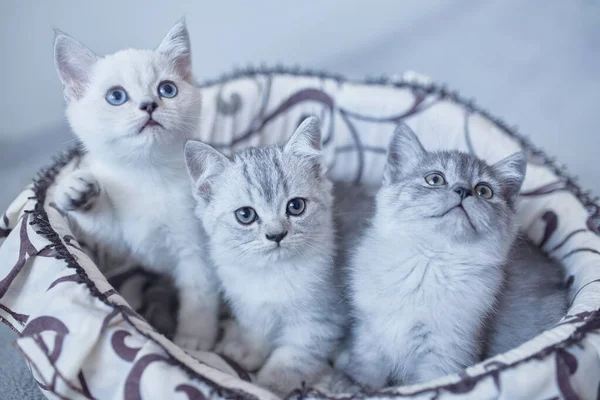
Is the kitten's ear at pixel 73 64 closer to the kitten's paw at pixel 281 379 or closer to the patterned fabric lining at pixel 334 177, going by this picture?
the patterned fabric lining at pixel 334 177

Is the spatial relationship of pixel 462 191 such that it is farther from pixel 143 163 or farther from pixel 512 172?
pixel 143 163

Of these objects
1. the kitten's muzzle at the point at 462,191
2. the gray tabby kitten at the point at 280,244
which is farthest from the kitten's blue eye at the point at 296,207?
the kitten's muzzle at the point at 462,191

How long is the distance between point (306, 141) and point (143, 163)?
446 millimetres

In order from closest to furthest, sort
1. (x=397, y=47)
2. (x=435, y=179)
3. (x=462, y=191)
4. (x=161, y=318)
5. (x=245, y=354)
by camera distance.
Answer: (x=462, y=191) < (x=435, y=179) < (x=245, y=354) < (x=161, y=318) < (x=397, y=47)

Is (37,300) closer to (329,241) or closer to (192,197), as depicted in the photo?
(192,197)

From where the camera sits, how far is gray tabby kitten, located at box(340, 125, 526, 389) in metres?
1.25

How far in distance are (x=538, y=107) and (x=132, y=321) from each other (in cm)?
200

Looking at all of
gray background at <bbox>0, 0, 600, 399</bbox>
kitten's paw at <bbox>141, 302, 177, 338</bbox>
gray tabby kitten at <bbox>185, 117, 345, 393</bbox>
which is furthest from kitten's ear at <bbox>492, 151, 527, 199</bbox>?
gray background at <bbox>0, 0, 600, 399</bbox>

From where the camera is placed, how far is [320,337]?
146 cm

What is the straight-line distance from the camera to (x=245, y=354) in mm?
1585

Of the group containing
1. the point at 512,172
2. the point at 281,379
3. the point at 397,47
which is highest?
the point at 397,47

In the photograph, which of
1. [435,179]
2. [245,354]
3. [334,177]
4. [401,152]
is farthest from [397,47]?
[245,354]

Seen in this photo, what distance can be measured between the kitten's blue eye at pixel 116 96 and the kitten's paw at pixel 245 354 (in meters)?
0.75

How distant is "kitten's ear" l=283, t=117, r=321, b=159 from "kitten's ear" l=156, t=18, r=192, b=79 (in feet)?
1.38
